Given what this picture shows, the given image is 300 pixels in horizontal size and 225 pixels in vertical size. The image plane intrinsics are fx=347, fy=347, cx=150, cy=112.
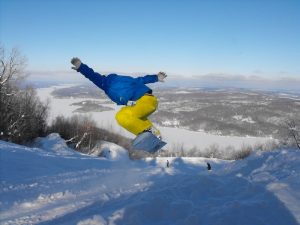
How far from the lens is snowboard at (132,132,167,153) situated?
29.1 feet

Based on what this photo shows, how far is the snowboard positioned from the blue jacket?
3.20 ft

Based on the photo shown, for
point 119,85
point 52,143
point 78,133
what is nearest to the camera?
point 119,85

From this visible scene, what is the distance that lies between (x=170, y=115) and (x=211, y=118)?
1899 centimetres

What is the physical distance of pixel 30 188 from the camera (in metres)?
9.84

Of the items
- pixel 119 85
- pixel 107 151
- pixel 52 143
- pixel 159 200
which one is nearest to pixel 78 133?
pixel 107 151

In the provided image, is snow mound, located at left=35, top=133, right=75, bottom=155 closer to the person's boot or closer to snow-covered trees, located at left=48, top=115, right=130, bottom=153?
snow-covered trees, located at left=48, top=115, right=130, bottom=153

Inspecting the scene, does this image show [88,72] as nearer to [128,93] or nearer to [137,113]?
[128,93]

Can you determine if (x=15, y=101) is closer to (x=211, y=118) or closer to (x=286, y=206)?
(x=286, y=206)

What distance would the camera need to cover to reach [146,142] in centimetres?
899

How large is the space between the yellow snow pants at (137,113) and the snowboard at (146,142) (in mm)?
188

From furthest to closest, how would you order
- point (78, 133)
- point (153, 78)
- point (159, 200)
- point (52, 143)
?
1. point (78, 133)
2. point (52, 143)
3. point (153, 78)
4. point (159, 200)

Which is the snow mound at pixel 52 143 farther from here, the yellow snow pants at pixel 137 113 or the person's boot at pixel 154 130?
the yellow snow pants at pixel 137 113

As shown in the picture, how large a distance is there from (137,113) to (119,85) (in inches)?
32.4

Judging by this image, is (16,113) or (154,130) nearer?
(154,130)
